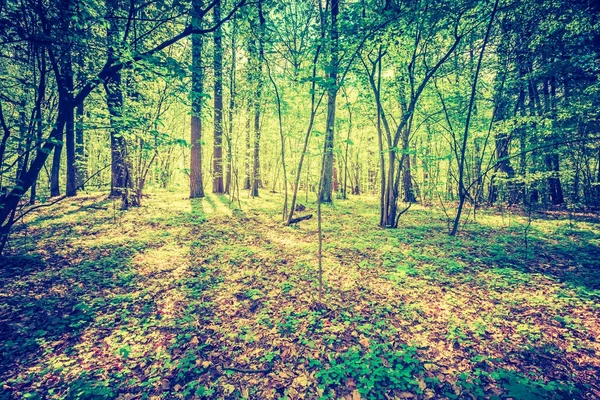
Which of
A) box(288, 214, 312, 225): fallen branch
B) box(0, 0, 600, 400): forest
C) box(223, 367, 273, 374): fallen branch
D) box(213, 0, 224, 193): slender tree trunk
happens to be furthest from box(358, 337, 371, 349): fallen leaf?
box(213, 0, 224, 193): slender tree trunk

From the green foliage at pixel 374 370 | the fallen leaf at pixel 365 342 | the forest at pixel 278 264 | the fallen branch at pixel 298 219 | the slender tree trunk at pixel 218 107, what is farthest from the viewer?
the fallen branch at pixel 298 219

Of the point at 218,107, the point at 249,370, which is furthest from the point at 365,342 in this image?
the point at 218,107

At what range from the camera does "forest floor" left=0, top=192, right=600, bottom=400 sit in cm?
278

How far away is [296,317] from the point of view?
4.04m

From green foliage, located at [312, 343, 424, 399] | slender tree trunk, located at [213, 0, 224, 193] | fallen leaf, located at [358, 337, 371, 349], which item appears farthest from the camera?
slender tree trunk, located at [213, 0, 224, 193]

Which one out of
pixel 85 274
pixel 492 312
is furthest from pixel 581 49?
pixel 85 274

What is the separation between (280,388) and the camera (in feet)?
9.14

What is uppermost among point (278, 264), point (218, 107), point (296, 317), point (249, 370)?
point (218, 107)

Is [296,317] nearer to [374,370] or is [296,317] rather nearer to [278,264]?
[374,370]

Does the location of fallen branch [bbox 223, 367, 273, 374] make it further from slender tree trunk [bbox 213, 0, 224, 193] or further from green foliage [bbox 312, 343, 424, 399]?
slender tree trunk [bbox 213, 0, 224, 193]

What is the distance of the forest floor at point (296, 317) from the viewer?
278cm

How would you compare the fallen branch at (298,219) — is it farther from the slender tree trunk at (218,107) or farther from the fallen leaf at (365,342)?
the fallen leaf at (365,342)

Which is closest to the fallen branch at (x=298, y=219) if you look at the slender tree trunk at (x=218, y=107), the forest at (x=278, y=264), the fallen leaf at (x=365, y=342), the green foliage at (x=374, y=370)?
the forest at (x=278, y=264)

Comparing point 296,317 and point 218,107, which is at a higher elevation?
point 218,107
